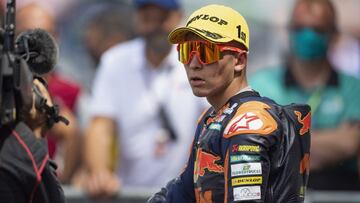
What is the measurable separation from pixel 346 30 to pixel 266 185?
4866 millimetres

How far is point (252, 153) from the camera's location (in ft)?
18.7

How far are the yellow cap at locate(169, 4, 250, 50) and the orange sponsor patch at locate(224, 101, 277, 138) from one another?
1.22ft

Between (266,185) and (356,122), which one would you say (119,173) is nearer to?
(356,122)

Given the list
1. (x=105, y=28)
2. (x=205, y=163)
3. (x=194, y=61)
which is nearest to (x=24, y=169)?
(x=205, y=163)

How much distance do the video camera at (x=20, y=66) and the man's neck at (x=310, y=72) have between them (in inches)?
167

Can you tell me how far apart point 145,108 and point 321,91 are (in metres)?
1.51

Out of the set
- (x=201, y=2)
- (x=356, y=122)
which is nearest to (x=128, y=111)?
(x=201, y=2)

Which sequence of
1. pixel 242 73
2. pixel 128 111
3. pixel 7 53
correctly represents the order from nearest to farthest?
1. pixel 7 53
2. pixel 242 73
3. pixel 128 111

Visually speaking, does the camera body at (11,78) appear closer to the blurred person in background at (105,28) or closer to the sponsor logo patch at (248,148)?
the sponsor logo patch at (248,148)

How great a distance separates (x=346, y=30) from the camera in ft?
34.1

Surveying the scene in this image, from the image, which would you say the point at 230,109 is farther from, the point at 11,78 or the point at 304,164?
the point at 11,78

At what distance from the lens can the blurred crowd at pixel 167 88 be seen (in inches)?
398

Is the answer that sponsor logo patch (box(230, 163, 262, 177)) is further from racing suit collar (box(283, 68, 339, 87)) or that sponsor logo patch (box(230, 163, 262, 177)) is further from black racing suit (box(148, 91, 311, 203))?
racing suit collar (box(283, 68, 339, 87))

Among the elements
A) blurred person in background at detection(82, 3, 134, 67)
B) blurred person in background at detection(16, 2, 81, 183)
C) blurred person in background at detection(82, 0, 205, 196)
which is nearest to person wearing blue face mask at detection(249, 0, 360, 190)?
blurred person in background at detection(82, 0, 205, 196)
